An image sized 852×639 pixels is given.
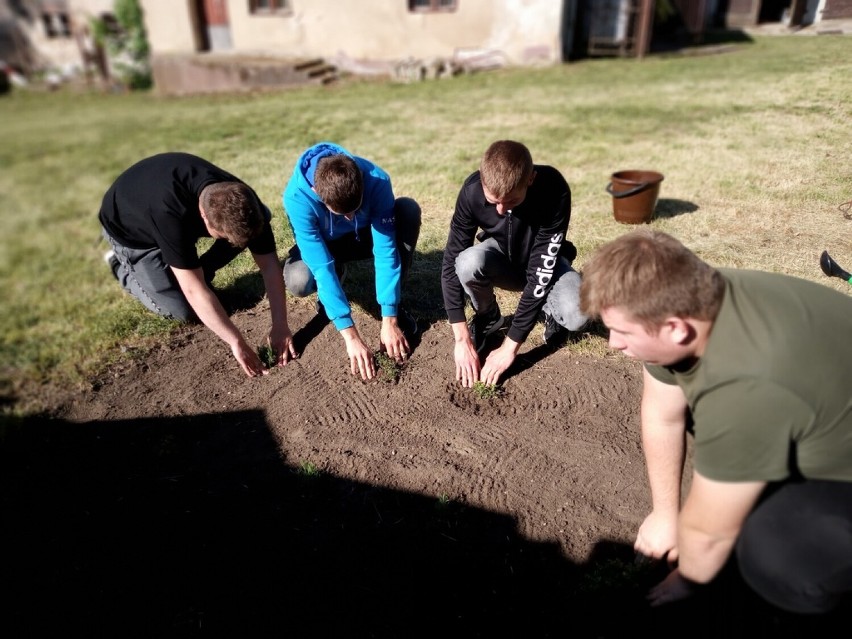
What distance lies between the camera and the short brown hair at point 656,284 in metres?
1.71

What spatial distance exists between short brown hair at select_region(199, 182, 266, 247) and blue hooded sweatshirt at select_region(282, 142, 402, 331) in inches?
14.3

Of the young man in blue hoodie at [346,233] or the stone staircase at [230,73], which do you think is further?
the stone staircase at [230,73]

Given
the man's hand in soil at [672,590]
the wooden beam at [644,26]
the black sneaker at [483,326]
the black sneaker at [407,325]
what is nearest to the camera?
the man's hand in soil at [672,590]

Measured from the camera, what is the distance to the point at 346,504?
2830 millimetres

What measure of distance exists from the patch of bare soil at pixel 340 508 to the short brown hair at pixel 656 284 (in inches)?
43.7

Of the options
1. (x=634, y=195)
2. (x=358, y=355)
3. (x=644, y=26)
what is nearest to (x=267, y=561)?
(x=358, y=355)

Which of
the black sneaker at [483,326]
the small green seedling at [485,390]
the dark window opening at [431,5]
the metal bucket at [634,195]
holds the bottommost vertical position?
the small green seedling at [485,390]

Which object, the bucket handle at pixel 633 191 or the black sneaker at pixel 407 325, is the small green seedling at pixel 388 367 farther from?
the bucket handle at pixel 633 191

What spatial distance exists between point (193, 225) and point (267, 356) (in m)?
0.97

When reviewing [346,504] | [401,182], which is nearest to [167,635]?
[346,504]

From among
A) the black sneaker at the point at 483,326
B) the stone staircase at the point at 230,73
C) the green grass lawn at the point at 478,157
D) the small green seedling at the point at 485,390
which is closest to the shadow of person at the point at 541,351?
the small green seedling at the point at 485,390

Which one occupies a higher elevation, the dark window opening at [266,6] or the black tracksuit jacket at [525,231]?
the dark window opening at [266,6]

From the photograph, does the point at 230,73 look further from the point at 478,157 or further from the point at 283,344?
the point at 283,344

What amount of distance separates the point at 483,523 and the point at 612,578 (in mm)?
627
